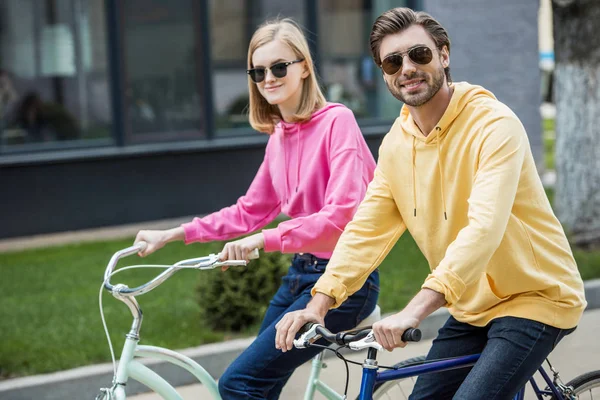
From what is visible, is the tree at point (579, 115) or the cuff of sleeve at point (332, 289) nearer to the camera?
the cuff of sleeve at point (332, 289)

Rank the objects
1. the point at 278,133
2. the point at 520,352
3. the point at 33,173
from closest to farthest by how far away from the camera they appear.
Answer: the point at 520,352 < the point at 278,133 < the point at 33,173

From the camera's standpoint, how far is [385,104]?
13156mm

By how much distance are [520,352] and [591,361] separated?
10.7 ft

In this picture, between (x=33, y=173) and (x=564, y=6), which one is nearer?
(x=564, y=6)

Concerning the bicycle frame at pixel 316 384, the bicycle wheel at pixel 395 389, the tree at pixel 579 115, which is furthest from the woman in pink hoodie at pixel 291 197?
the tree at pixel 579 115

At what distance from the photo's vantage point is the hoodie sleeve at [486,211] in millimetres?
2525

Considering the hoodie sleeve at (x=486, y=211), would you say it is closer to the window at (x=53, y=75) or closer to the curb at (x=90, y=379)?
the curb at (x=90, y=379)

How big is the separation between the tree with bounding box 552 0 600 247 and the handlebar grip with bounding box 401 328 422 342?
20.6 ft

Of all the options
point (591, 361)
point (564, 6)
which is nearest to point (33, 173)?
point (564, 6)

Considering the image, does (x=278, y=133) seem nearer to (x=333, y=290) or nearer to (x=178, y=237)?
(x=178, y=237)

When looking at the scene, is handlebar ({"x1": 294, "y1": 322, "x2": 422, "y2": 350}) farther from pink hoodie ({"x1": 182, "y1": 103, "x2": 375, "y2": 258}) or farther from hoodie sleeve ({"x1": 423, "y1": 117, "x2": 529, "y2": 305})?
pink hoodie ({"x1": 182, "y1": 103, "x2": 375, "y2": 258})

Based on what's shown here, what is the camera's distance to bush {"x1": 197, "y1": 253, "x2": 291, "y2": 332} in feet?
20.5

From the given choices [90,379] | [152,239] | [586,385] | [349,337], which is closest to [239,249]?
[152,239]

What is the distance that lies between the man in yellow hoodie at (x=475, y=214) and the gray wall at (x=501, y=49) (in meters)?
10.1
